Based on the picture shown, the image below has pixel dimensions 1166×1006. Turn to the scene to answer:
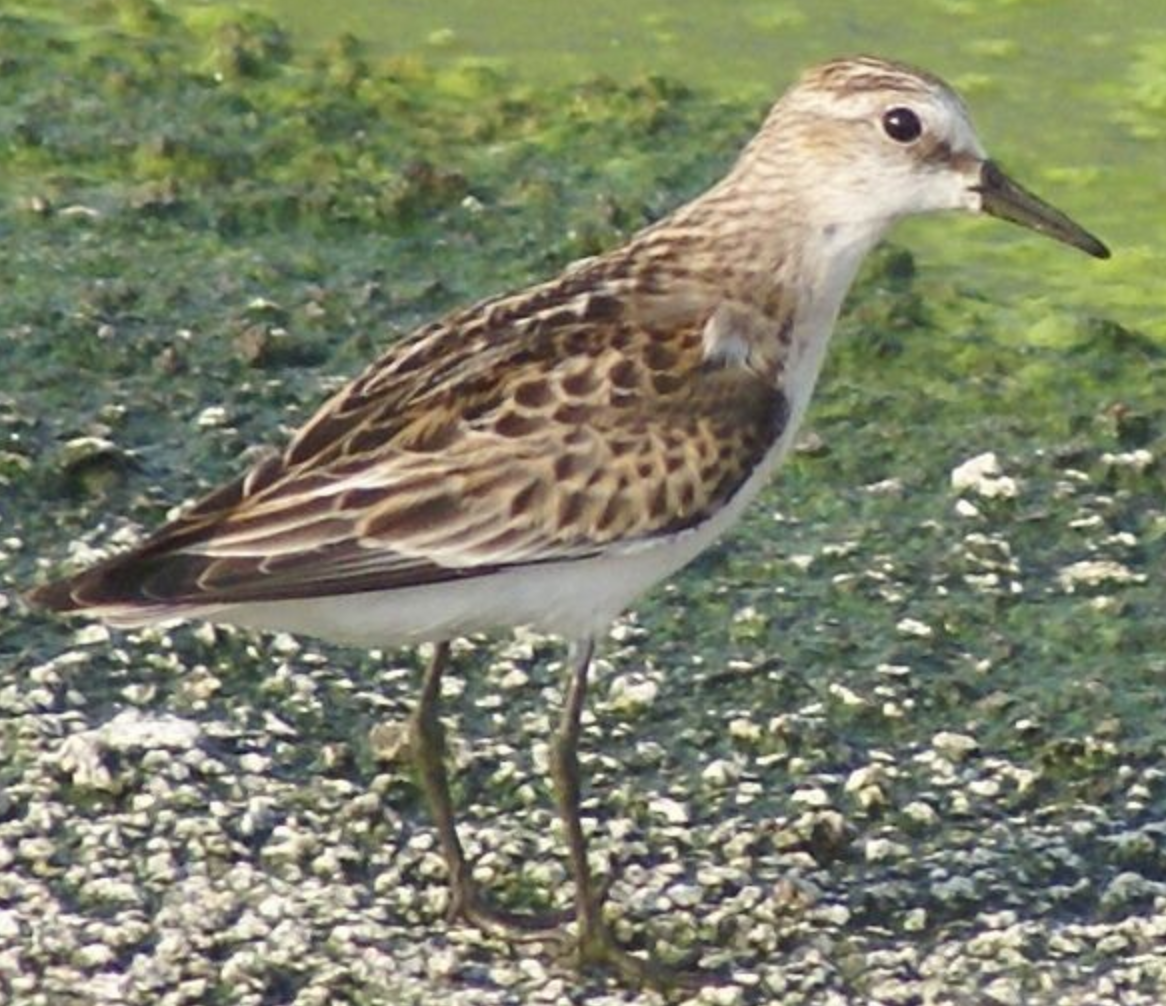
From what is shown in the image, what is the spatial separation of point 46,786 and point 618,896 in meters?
1.12

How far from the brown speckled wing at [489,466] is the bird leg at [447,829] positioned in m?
0.39

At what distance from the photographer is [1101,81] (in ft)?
31.8

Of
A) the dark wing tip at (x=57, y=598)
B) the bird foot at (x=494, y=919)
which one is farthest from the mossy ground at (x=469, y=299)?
the dark wing tip at (x=57, y=598)

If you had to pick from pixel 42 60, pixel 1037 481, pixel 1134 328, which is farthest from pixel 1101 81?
pixel 42 60

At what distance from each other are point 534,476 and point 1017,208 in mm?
1279

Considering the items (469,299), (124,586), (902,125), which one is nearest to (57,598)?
(124,586)

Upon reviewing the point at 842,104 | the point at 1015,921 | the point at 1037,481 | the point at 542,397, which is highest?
the point at 842,104

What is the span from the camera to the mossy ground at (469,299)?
6758mm

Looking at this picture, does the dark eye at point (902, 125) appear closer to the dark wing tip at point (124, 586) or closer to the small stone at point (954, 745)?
the small stone at point (954, 745)

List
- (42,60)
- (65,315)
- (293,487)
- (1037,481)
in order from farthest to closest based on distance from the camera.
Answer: (42,60) < (65,315) < (1037,481) < (293,487)

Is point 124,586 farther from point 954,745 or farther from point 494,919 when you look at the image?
point 954,745

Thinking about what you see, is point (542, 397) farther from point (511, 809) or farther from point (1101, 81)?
point (1101, 81)

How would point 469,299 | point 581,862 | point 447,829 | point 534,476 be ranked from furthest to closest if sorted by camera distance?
point 469,299 → point 447,829 → point 581,862 → point 534,476

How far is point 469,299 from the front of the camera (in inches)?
332
